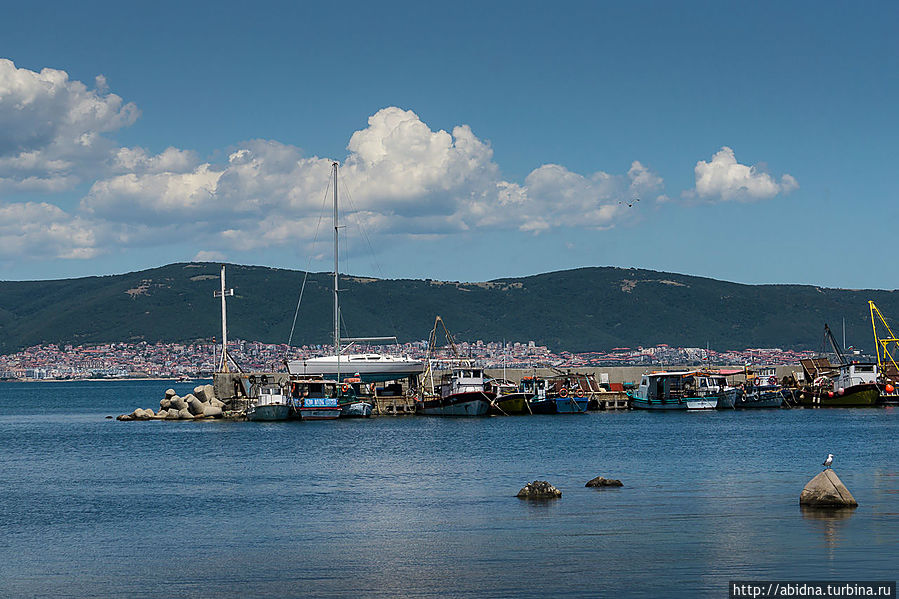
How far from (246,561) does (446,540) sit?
507 centimetres

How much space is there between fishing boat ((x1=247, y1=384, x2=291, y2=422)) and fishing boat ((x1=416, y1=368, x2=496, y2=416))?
42.9ft

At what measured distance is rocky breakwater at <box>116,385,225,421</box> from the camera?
100062 mm

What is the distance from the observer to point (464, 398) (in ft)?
309

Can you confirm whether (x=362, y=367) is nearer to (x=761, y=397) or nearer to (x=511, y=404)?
(x=511, y=404)

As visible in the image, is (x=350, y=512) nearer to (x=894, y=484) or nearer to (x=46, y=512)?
(x=46, y=512)

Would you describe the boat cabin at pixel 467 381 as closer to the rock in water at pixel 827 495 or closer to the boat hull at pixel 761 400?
the boat hull at pixel 761 400

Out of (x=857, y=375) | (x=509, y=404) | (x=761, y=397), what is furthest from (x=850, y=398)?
(x=509, y=404)

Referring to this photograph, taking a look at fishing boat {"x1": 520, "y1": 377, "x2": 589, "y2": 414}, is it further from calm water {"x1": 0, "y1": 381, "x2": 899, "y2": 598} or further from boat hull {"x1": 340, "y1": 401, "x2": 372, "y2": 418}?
calm water {"x1": 0, "y1": 381, "x2": 899, "y2": 598}

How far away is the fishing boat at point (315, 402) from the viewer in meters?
90.5

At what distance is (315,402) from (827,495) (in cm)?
6332

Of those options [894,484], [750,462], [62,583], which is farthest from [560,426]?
[62,583]

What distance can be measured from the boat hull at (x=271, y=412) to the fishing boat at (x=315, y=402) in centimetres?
71

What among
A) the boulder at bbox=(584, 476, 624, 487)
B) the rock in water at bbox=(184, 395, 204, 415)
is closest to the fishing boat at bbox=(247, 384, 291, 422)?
the rock in water at bbox=(184, 395, 204, 415)

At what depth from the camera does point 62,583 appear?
24.0m
